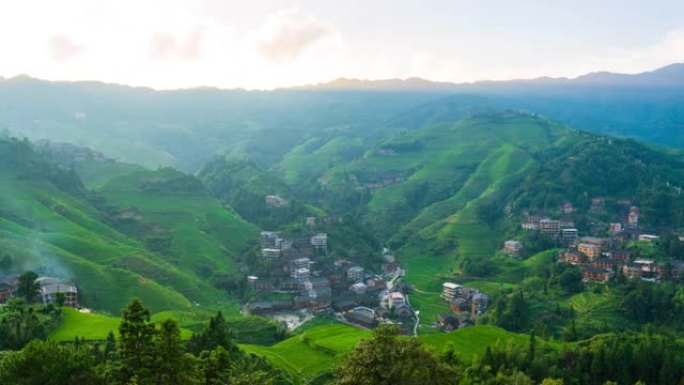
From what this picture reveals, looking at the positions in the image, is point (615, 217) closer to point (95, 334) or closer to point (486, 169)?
point (486, 169)

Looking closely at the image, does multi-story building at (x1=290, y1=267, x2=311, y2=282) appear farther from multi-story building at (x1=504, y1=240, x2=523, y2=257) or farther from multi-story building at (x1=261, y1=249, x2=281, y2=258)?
multi-story building at (x1=504, y1=240, x2=523, y2=257)

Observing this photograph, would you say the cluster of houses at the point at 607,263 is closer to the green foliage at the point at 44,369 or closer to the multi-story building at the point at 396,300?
the multi-story building at the point at 396,300

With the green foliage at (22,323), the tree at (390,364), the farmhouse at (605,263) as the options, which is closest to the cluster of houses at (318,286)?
the farmhouse at (605,263)

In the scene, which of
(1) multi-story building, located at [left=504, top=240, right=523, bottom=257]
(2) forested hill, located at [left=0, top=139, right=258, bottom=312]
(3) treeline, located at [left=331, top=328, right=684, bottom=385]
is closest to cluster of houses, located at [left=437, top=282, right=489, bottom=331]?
(1) multi-story building, located at [left=504, top=240, right=523, bottom=257]

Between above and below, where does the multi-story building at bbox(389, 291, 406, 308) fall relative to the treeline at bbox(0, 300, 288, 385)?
below

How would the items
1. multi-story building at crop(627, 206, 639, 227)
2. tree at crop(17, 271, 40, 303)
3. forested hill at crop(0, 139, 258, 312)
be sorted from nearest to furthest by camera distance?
tree at crop(17, 271, 40, 303) < forested hill at crop(0, 139, 258, 312) < multi-story building at crop(627, 206, 639, 227)

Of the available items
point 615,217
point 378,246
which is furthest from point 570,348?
point 615,217
